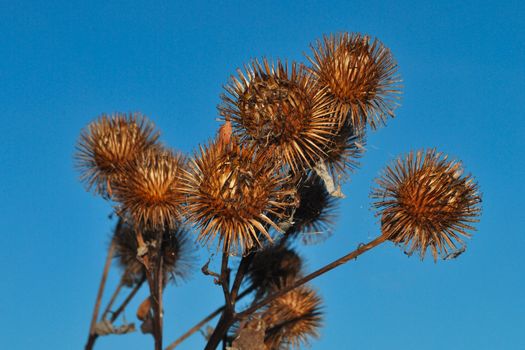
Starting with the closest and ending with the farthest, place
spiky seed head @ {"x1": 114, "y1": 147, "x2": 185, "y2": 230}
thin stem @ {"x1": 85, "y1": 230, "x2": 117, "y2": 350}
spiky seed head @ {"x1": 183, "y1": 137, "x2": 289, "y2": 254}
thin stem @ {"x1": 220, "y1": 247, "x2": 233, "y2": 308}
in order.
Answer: spiky seed head @ {"x1": 183, "y1": 137, "x2": 289, "y2": 254} < thin stem @ {"x1": 220, "y1": 247, "x2": 233, "y2": 308} < spiky seed head @ {"x1": 114, "y1": 147, "x2": 185, "y2": 230} < thin stem @ {"x1": 85, "y1": 230, "x2": 117, "y2": 350}

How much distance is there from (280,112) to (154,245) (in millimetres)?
2896

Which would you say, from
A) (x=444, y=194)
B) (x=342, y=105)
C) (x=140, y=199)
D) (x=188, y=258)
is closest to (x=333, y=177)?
(x=342, y=105)

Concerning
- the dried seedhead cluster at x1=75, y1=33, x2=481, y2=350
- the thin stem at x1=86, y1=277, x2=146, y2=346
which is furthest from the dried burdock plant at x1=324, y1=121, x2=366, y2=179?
the thin stem at x1=86, y1=277, x2=146, y2=346

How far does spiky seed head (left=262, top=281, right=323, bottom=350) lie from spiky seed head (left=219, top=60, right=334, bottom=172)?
2395 mm

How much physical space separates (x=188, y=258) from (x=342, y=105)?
3836 mm

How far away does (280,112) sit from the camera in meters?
7.16

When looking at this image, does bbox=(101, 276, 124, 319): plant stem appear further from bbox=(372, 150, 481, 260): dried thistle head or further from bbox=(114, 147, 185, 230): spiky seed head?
bbox=(372, 150, 481, 260): dried thistle head

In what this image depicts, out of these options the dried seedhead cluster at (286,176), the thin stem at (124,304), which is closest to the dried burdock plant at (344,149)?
the dried seedhead cluster at (286,176)

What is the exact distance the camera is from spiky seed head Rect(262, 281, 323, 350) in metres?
9.16

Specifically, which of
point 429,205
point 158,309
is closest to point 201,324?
point 158,309

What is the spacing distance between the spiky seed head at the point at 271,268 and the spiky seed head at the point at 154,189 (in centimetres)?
113

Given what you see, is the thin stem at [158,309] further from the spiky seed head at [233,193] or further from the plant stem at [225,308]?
the spiky seed head at [233,193]

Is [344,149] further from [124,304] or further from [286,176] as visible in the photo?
[124,304]

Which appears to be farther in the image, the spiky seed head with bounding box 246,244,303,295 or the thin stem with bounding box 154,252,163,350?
the spiky seed head with bounding box 246,244,303,295
